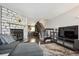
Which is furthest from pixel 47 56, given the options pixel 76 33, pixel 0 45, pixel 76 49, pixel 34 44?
pixel 0 45

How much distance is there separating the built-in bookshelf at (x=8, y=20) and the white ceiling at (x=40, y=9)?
0.17 metres

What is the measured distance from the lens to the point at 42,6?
10.2ft

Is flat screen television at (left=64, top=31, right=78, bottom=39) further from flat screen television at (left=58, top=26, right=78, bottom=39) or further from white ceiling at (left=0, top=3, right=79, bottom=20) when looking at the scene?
white ceiling at (left=0, top=3, right=79, bottom=20)

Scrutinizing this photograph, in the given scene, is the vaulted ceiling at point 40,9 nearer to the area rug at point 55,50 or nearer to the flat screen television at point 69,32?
the flat screen television at point 69,32

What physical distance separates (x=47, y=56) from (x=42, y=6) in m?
1.41

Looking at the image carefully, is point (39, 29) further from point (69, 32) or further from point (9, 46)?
point (9, 46)

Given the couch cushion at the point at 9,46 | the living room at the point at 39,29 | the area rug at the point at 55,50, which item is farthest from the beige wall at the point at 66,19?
the couch cushion at the point at 9,46

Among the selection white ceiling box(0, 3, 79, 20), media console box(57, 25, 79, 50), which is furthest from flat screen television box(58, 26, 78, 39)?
white ceiling box(0, 3, 79, 20)

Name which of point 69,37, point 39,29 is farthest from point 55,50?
point 39,29

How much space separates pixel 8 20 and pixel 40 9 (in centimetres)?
101

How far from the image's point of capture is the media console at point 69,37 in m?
3.23

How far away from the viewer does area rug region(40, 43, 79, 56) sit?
3.12 m

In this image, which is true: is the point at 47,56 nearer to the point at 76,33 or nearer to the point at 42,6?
the point at 76,33

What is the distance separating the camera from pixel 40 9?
10.6ft
